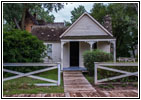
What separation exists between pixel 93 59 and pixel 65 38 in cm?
407

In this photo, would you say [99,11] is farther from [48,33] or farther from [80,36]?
[80,36]

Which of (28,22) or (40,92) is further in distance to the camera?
(28,22)

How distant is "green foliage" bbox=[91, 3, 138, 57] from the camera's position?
19078mm

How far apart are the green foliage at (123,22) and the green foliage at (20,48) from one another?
13975mm

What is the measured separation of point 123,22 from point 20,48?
1700 cm

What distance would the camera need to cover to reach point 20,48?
8.70 m

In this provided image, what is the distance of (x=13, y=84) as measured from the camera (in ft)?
20.2

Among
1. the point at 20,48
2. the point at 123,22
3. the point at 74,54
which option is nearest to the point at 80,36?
the point at 74,54

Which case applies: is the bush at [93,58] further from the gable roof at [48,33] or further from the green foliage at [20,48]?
the gable roof at [48,33]

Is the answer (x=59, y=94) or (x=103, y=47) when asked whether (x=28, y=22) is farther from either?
(x=59, y=94)

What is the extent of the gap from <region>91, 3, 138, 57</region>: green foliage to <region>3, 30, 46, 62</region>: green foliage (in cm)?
1397

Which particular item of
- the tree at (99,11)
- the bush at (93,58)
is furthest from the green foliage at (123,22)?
the bush at (93,58)

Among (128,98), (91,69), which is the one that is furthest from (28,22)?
(128,98)

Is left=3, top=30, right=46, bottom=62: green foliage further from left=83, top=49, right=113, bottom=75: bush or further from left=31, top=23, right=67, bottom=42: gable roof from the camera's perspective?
left=31, top=23, right=67, bottom=42: gable roof
